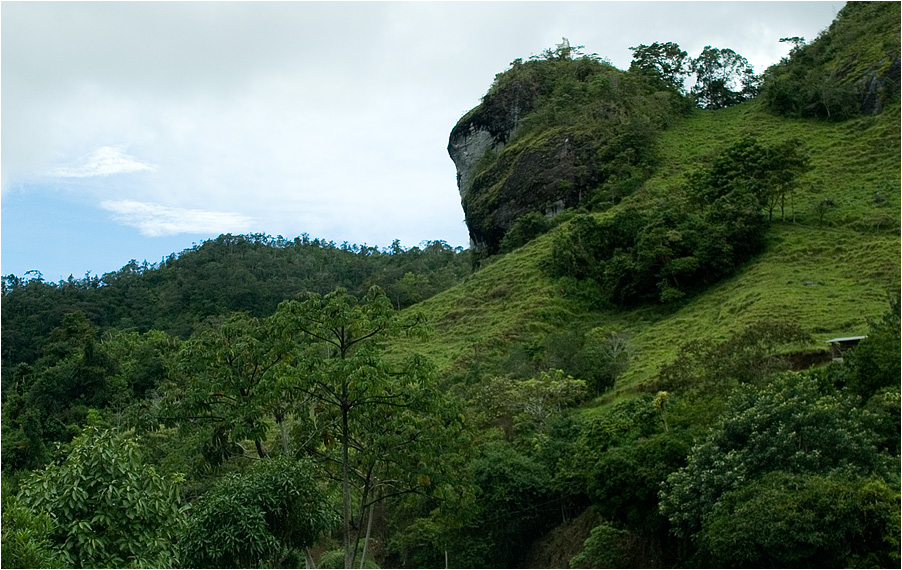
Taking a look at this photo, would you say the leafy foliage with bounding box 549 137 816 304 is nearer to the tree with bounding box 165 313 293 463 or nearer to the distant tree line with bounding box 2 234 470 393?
the distant tree line with bounding box 2 234 470 393

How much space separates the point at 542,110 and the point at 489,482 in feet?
158

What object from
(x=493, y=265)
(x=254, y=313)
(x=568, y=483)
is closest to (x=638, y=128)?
(x=493, y=265)

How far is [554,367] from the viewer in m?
30.2

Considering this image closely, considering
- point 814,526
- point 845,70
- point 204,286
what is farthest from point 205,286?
point 814,526

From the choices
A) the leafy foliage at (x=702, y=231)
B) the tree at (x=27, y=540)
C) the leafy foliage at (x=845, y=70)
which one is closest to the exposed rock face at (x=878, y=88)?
the leafy foliage at (x=845, y=70)

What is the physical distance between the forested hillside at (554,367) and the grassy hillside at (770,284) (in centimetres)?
20

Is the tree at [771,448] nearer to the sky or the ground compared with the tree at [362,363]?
nearer to the ground

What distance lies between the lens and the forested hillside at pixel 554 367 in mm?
11977

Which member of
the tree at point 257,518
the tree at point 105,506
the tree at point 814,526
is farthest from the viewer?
the tree at point 814,526

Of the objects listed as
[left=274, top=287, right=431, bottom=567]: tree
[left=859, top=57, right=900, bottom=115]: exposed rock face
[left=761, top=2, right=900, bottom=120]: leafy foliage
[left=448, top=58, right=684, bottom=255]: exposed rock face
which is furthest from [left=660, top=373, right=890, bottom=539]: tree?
[left=761, top=2, right=900, bottom=120]: leafy foliage

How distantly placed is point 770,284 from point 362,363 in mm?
26312

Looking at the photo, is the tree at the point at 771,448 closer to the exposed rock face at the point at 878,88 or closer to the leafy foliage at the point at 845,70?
the exposed rock face at the point at 878,88

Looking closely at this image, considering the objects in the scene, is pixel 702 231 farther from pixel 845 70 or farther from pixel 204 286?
pixel 204 286

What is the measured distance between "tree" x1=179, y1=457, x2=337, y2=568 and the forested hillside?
41 mm
